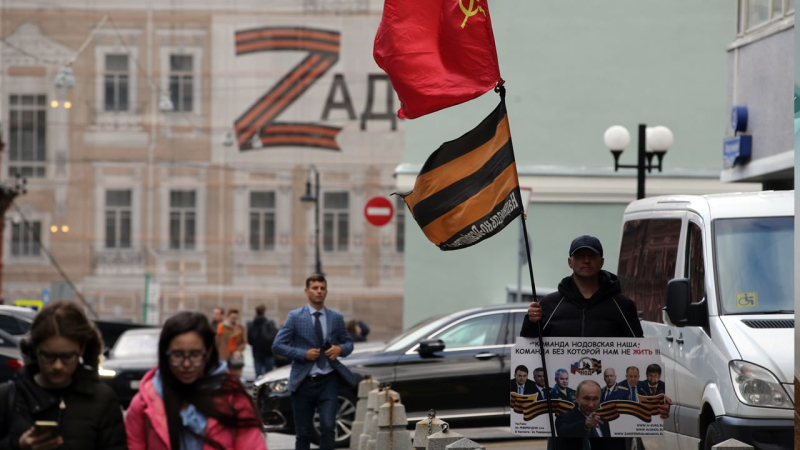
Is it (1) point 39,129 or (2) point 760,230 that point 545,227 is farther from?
(1) point 39,129

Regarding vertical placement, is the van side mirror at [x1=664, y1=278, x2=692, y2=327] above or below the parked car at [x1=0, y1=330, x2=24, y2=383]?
above

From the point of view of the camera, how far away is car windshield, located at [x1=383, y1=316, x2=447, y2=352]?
47.9 feet

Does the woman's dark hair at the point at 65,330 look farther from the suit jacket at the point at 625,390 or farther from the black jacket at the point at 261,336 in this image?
the black jacket at the point at 261,336

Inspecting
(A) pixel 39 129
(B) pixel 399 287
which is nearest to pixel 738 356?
(B) pixel 399 287

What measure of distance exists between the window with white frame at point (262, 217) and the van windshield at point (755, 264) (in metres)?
40.0

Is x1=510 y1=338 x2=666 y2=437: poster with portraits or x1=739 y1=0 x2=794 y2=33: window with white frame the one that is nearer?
x1=510 y1=338 x2=666 y2=437: poster with portraits

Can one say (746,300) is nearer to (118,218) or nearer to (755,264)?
(755,264)

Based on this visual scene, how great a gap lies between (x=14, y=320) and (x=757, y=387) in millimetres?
16992

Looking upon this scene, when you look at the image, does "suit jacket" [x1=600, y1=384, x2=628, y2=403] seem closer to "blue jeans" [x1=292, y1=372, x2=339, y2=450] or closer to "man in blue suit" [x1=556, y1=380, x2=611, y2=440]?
"man in blue suit" [x1=556, y1=380, x2=611, y2=440]

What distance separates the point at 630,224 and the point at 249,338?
1452cm

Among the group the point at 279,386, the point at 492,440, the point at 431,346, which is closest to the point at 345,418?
the point at 279,386

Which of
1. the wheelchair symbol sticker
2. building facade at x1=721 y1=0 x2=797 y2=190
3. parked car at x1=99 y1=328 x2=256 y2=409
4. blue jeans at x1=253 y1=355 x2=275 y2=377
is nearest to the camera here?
the wheelchair symbol sticker

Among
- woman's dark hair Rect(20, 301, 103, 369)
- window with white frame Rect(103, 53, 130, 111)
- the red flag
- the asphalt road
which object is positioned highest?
window with white frame Rect(103, 53, 130, 111)

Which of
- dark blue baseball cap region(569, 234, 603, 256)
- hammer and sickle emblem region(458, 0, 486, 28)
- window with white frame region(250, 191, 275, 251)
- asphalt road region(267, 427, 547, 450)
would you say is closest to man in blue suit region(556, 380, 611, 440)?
dark blue baseball cap region(569, 234, 603, 256)
